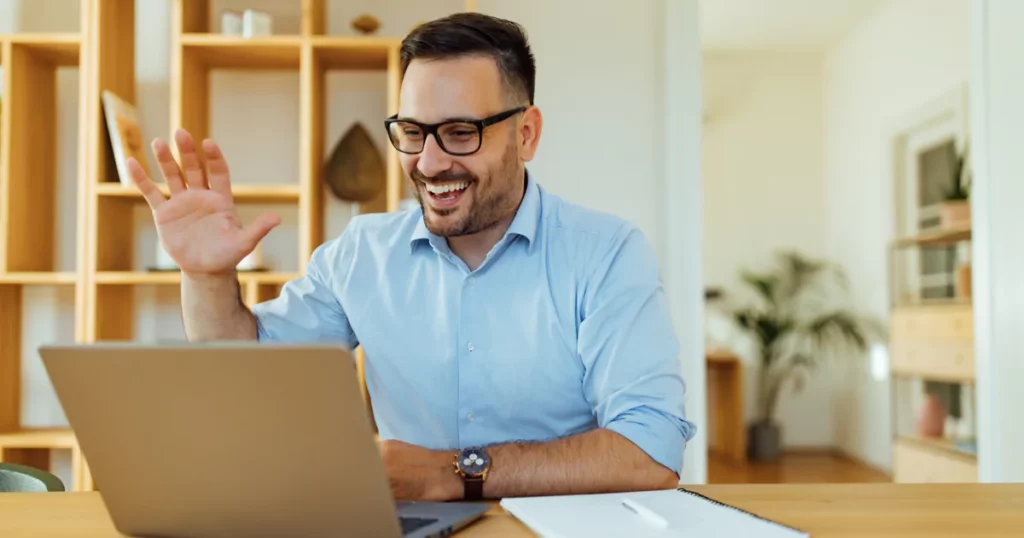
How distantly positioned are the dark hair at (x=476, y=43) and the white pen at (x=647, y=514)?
0.85 meters

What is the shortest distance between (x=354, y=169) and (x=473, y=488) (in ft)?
5.90

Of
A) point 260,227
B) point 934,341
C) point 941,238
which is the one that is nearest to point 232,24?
point 260,227

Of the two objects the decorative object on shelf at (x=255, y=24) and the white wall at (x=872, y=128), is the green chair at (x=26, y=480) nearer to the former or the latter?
the decorative object on shelf at (x=255, y=24)

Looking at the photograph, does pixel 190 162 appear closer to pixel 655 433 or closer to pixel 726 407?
pixel 655 433

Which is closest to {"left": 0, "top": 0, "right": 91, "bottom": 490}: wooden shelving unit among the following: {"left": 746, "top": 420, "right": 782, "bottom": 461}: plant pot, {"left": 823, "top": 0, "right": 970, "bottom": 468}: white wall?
{"left": 823, "top": 0, "right": 970, "bottom": 468}: white wall

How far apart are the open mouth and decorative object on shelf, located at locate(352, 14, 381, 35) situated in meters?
1.37

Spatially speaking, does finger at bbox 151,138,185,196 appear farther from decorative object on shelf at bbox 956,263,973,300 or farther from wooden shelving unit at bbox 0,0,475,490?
decorative object on shelf at bbox 956,263,973,300

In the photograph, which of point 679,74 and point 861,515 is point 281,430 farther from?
point 679,74

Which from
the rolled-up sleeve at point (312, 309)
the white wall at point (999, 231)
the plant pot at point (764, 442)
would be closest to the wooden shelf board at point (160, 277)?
the rolled-up sleeve at point (312, 309)

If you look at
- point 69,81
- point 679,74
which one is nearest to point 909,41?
point 679,74

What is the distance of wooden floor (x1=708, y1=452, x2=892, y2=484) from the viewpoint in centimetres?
546

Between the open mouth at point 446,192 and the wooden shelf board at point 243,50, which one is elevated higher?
the wooden shelf board at point 243,50

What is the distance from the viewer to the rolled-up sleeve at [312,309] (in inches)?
65.7

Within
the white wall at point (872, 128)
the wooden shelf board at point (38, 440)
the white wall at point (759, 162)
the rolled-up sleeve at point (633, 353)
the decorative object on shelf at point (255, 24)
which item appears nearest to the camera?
the rolled-up sleeve at point (633, 353)
